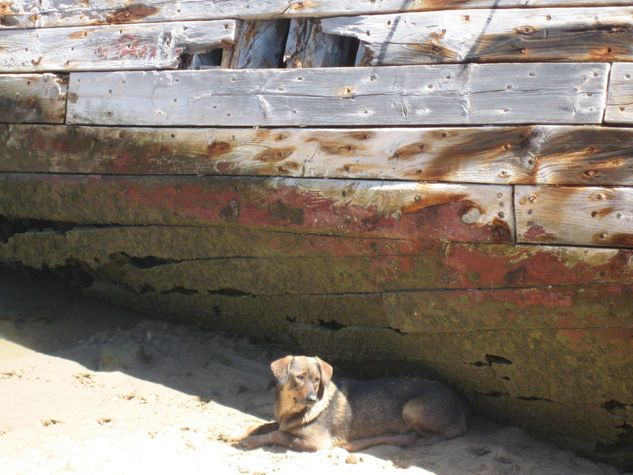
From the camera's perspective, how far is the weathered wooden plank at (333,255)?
13.8 feet

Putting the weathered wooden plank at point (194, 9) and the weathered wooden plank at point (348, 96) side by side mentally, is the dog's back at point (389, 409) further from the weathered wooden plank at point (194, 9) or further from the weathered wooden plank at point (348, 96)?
the weathered wooden plank at point (194, 9)

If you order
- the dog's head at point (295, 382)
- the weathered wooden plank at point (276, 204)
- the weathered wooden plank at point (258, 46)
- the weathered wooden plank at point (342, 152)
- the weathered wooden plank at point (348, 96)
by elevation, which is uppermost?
the weathered wooden plank at point (258, 46)

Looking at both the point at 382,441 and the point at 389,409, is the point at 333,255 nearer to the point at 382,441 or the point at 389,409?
the point at 389,409

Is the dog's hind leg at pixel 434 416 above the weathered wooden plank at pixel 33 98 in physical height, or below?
below

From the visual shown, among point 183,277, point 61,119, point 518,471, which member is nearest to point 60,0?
point 61,119

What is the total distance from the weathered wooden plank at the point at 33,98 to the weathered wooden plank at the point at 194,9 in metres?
0.44

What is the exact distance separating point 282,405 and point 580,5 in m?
3.08

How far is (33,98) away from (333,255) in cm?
264

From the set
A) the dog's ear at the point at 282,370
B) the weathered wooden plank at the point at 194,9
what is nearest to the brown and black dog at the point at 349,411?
the dog's ear at the point at 282,370

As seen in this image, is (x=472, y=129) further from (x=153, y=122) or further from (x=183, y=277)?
(x=183, y=277)

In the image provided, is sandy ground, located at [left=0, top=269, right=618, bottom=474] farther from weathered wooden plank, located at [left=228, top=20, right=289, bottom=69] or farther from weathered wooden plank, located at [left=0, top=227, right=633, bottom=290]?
weathered wooden plank, located at [left=228, top=20, right=289, bottom=69]

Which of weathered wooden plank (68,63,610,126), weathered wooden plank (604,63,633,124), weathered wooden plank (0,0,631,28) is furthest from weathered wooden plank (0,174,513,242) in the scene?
weathered wooden plank (0,0,631,28)

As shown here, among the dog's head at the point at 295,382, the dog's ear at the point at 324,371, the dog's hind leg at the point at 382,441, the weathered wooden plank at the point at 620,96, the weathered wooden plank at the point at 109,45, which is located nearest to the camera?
the weathered wooden plank at the point at 620,96

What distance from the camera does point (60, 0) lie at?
213 inches
